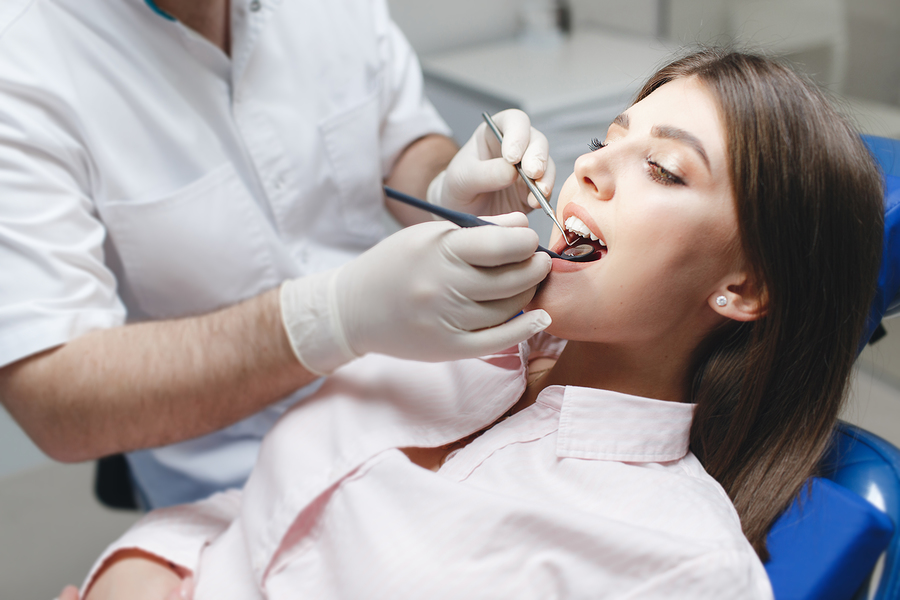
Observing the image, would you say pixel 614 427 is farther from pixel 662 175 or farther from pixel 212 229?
pixel 212 229

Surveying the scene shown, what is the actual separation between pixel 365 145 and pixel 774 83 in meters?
0.86

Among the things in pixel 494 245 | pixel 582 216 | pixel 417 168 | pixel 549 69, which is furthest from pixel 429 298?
pixel 549 69

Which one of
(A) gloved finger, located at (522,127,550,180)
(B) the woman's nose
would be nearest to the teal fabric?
(A) gloved finger, located at (522,127,550,180)

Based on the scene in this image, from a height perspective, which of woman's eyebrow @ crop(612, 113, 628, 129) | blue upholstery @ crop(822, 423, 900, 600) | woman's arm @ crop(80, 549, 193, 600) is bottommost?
woman's arm @ crop(80, 549, 193, 600)

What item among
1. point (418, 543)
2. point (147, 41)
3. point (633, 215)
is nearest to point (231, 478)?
point (418, 543)

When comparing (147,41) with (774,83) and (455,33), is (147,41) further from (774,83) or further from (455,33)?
(455,33)

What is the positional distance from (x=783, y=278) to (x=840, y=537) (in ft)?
0.96

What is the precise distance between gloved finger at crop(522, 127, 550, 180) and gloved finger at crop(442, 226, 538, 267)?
15 centimetres

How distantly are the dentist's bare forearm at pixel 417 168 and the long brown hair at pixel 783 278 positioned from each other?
646mm

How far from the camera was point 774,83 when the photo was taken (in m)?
0.81

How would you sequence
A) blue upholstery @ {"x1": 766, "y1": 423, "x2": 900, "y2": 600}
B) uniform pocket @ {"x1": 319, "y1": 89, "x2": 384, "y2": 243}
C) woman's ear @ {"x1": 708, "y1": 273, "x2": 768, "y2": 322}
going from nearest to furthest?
blue upholstery @ {"x1": 766, "y1": 423, "x2": 900, "y2": 600}, woman's ear @ {"x1": 708, "y1": 273, "x2": 768, "y2": 322}, uniform pocket @ {"x1": 319, "y1": 89, "x2": 384, "y2": 243}

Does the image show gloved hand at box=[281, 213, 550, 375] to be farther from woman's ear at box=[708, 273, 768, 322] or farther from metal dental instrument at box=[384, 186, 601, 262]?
woman's ear at box=[708, 273, 768, 322]

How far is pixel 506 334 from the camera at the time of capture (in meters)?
0.89

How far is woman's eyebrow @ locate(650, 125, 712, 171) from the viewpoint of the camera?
2.58 ft
